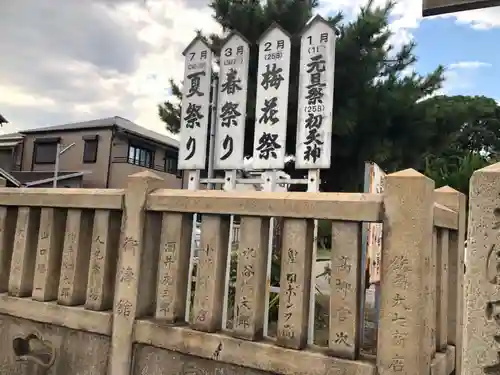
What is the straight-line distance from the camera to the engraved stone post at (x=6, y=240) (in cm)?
354

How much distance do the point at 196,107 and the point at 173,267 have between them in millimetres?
2823

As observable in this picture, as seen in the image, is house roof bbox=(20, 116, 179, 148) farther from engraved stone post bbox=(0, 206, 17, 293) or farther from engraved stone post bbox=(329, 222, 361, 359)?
engraved stone post bbox=(329, 222, 361, 359)

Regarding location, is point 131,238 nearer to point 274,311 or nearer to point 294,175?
point 274,311

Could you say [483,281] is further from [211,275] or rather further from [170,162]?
[170,162]

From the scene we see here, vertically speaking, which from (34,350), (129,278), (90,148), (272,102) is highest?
(90,148)

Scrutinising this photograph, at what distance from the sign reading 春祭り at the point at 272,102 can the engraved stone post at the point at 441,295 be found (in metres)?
2.10

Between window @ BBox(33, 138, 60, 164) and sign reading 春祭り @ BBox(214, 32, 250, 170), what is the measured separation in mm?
17009

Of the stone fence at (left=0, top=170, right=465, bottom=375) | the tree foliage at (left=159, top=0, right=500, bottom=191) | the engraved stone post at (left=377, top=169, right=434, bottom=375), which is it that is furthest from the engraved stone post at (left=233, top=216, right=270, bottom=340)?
the tree foliage at (left=159, top=0, right=500, bottom=191)

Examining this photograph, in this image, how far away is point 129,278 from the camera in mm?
2824

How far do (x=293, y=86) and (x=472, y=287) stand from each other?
7.58 metres

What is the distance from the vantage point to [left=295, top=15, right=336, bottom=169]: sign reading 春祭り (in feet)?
14.2

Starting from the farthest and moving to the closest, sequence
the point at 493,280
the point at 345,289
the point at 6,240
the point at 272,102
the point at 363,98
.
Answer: the point at 363,98 → the point at 272,102 → the point at 6,240 → the point at 345,289 → the point at 493,280

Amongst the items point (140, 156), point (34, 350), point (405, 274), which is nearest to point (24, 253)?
point (34, 350)

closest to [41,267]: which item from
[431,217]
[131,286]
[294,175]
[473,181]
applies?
[131,286]
